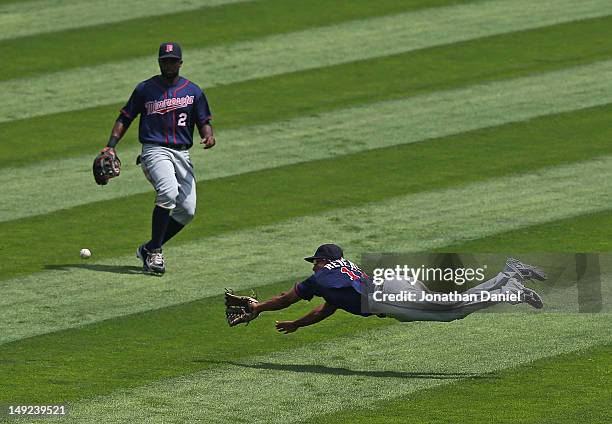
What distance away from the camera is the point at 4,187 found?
15.1 m

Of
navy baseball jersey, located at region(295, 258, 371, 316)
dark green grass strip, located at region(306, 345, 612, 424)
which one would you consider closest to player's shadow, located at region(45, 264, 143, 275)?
navy baseball jersey, located at region(295, 258, 371, 316)

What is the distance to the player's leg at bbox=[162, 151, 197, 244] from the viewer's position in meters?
13.2

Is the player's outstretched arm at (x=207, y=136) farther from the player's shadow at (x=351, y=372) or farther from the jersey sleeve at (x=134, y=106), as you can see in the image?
the player's shadow at (x=351, y=372)

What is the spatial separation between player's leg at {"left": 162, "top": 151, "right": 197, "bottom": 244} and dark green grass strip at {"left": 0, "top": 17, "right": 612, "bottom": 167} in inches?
123

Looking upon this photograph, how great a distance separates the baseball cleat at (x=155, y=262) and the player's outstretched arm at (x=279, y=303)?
2.32 m

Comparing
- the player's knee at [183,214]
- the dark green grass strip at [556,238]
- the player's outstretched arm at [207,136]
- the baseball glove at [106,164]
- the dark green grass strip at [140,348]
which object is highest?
the player's outstretched arm at [207,136]

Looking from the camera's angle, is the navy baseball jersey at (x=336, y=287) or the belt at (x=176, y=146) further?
the belt at (x=176, y=146)

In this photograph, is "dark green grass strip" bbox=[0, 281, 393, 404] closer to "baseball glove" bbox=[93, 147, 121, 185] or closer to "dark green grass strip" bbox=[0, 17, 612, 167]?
"baseball glove" bbox=[93, 147, 121, 185]

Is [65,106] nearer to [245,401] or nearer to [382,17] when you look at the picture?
[382,17]

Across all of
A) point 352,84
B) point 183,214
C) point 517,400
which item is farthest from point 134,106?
point 352,84

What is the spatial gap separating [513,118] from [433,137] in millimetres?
1118

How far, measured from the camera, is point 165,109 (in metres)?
13.1

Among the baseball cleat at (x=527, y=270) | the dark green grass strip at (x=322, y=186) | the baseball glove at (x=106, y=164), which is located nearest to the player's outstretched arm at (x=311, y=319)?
the baseball cleat at (x=527, y=270)

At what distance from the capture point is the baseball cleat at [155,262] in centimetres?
1274
